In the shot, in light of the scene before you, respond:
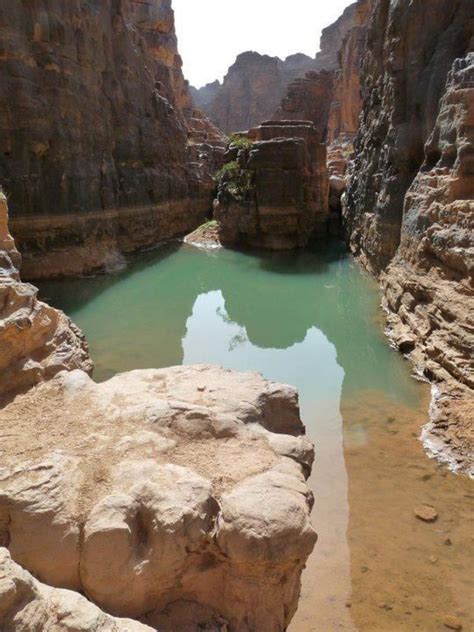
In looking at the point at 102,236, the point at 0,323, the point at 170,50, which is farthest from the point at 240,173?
the point at 170,50

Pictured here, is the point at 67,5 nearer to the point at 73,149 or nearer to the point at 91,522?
the point at 73,149

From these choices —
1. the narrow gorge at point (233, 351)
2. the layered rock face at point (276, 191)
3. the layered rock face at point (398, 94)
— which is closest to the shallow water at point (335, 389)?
the narrow gorge at point (233, 351)

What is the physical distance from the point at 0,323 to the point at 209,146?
89.8ft

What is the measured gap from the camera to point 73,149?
15.2 metres

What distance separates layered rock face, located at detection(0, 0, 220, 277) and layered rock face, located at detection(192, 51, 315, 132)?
34.6 m

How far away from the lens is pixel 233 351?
9.90 m

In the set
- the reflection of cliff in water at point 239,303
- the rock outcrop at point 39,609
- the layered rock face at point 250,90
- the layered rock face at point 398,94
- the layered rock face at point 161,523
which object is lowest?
the reflection of cliff in water at point 239,303

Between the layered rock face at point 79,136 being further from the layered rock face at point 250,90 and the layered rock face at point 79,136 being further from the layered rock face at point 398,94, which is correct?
the layered rock face at point 250,90

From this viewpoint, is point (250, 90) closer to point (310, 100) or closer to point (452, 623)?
point (310, 100)

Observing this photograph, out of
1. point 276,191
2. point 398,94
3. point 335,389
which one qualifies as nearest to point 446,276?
point 335,389

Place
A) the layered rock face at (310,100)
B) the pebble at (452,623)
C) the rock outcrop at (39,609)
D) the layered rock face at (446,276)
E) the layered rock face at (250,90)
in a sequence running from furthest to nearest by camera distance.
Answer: the layered rock face at (250,90)
the layered rock face at (310,100)
the layered rock face at (446,276)
the pebble at (452,623)
the rock outcrop at (39,609)

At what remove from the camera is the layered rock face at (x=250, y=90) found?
54.5m

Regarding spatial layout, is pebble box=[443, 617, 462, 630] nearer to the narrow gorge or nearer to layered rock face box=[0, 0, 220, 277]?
the narrow gorge

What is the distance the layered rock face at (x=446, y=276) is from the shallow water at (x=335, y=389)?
0.40 meters
